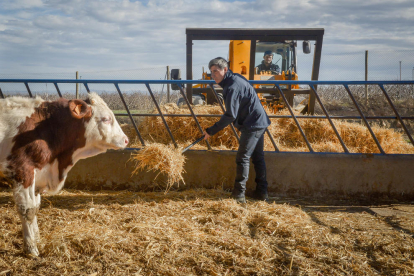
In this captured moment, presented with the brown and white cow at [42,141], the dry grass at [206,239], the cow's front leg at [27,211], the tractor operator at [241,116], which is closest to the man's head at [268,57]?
the tractor operator at [241,116]

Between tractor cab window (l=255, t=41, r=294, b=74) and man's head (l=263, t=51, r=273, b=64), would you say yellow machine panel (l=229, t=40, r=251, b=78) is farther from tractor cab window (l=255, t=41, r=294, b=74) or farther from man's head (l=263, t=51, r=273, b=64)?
man's head (l=263, t=51, r=273, b=64)

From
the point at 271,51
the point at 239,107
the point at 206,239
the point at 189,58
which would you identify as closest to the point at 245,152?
the point at 239,107

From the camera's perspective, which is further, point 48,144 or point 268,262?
point 48,144

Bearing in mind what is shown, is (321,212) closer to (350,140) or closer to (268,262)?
(268,262)

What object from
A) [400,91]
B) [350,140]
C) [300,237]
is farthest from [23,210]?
[400,91]

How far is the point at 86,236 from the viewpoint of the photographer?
3523mm

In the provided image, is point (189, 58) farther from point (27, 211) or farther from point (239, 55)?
point (27, 211)

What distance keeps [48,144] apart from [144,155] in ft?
4.57

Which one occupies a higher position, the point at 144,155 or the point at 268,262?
the point at 144,155

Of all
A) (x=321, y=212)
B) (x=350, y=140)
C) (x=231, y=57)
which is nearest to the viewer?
(x=321, y=212)

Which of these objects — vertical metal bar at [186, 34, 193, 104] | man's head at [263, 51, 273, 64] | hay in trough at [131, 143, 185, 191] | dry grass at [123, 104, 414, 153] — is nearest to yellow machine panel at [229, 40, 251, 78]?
man's head at [263, 51, 273, 64]

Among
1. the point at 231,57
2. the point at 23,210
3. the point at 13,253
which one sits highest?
the point at 231,57

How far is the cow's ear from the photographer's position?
3523 mm

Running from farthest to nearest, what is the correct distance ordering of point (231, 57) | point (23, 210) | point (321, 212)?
point (231, 57) < point (321, 212) < point (23, 210)
